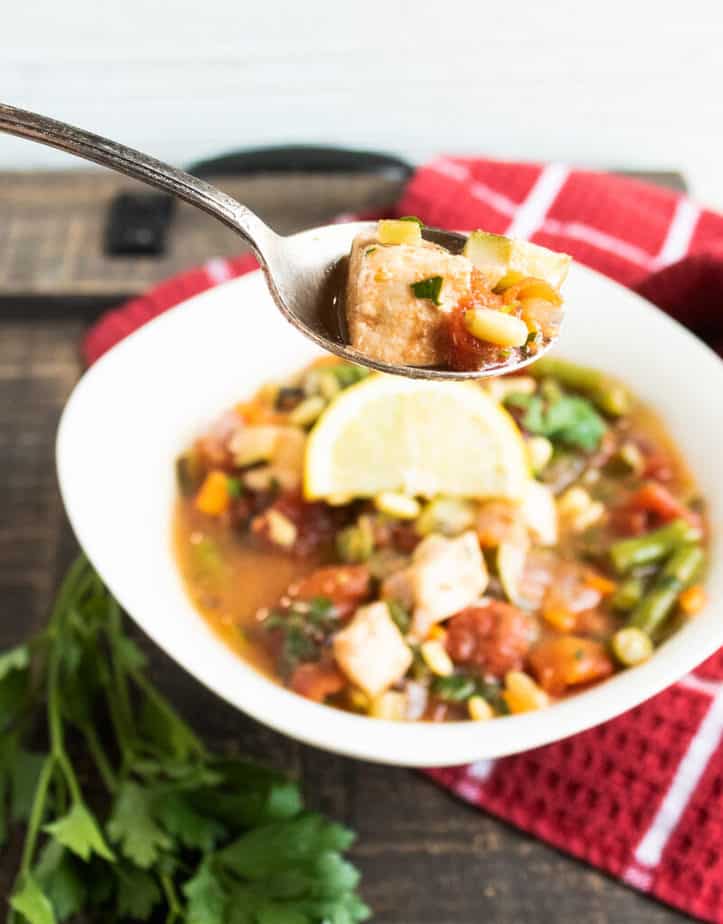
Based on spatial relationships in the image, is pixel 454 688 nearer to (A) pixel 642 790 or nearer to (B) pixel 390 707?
(B) pixel 390 707

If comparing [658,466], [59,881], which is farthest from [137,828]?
[658,466]

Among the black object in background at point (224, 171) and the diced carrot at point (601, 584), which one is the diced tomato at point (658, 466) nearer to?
the diced carrot at point (601, 584)

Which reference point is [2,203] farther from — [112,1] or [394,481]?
[394,481]

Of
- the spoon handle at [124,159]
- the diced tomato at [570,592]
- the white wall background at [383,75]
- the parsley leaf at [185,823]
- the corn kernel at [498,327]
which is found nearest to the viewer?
the spoon handle at [124,159]

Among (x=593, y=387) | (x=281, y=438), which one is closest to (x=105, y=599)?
(x=281, y=438)

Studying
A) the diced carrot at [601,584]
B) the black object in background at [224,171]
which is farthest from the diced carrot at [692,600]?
the black object in background at [224,171]

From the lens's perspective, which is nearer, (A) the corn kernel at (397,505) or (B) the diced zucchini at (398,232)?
(B) the diced zucchini at (398,232)
